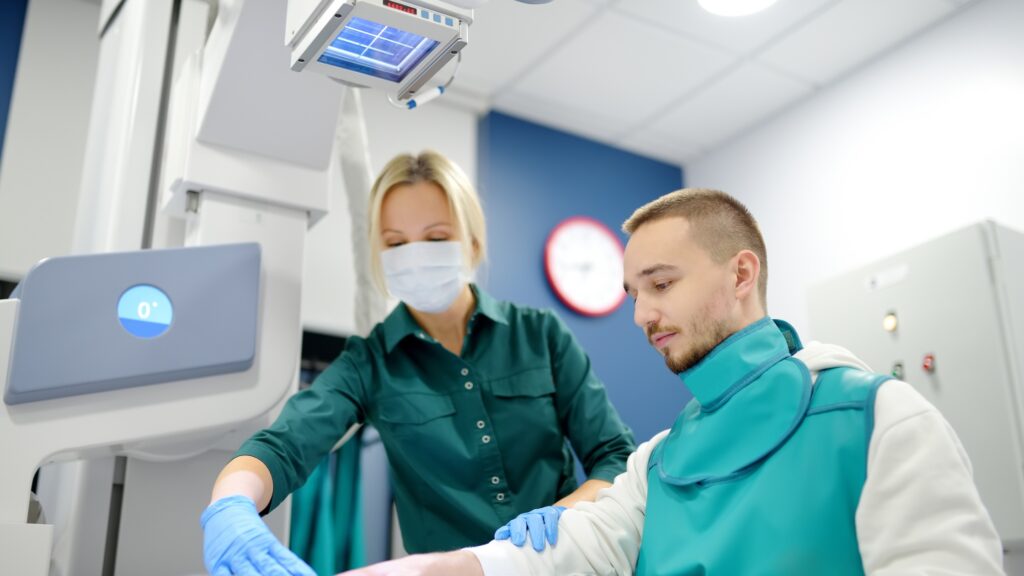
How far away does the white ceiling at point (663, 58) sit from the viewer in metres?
3.04

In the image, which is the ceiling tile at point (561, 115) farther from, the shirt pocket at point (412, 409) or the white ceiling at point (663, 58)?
the shirt pocket at point (412, 409)

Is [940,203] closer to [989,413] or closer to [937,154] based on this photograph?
[937,154]

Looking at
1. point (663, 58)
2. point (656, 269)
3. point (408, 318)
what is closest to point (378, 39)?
point (656, 269)

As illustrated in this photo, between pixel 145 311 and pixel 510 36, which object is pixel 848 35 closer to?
pixel 510 36

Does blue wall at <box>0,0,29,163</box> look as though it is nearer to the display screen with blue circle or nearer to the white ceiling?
the white ceiling

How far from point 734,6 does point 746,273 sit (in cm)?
199

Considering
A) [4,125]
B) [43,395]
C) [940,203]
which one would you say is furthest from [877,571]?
[4,125]

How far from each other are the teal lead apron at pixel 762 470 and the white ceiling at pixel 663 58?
6.41 ft

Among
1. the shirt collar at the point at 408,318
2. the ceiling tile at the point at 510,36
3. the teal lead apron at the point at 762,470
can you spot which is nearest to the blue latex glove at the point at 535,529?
the teal lead apron at the point at 762,470

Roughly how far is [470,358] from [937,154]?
2.30m

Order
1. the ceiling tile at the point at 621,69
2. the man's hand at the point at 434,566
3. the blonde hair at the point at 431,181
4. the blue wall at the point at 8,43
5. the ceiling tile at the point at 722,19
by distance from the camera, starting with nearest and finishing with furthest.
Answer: the man's hand at the point at 434,566 → the blonde hair at the point at 431,181 → the blue wall at the point at 8,43 → the ceiling tile at the point at 722,19 → the ceiling tile at the point at 621,69

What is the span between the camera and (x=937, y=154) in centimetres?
309

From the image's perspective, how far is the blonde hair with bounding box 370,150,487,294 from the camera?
1.63m

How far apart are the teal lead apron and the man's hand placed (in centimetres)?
23
